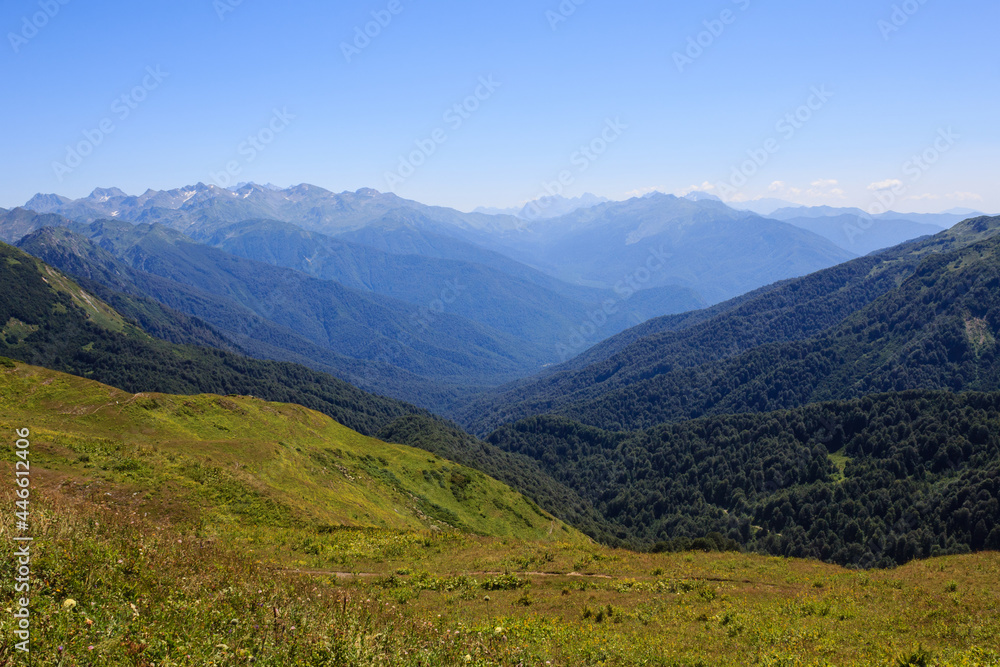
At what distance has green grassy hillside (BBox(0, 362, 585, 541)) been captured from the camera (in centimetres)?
3369

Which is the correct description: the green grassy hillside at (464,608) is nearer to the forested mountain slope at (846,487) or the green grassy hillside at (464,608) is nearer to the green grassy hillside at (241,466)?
the green grassy hillside at (241,466)

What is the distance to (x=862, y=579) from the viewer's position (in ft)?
85.7

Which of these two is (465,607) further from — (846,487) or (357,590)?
(846,487)

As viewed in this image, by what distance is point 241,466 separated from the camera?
147 ft

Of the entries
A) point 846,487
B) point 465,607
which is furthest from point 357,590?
point 846,487

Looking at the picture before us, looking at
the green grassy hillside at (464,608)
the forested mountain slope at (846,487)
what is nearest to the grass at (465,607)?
the green grassy hillside at (464,608)

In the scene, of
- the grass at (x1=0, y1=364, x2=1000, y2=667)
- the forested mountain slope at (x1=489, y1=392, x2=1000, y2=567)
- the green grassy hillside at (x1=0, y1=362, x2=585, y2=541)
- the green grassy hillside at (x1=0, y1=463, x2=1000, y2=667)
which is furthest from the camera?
the forested mountain slope at (x1=489, y1=392, x2=1000, y2=567)

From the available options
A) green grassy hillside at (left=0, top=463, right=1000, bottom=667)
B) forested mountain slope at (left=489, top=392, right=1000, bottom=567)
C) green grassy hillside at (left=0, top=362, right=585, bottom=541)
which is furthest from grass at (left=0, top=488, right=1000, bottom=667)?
forested mountain slope at (left=489, top=392, right=1000, bottom=567)

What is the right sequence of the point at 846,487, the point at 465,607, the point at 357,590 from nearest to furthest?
the point at 357,590 → the point at 465,607 → the point at 846,487

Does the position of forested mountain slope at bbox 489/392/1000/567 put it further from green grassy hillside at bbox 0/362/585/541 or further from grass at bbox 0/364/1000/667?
grass at bbox 0/364/1000/667

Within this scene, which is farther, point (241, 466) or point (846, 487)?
point (846, 487)

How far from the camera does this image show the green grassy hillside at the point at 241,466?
33.7m

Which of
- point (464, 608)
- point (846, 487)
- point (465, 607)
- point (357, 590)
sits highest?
point (357, 590)

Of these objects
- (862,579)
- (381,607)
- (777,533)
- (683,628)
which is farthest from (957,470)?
(381,607)
